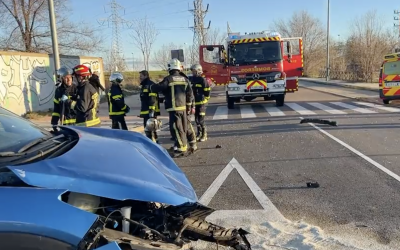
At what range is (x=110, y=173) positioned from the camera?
235cm

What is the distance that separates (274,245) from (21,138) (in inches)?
96.7

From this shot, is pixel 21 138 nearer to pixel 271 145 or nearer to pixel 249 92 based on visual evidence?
pixel 271 145

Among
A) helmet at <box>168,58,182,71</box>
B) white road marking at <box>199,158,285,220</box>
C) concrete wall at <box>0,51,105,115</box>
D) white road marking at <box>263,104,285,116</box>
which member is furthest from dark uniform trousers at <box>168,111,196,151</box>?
concrete wall at <box>0,51,105,115</box>

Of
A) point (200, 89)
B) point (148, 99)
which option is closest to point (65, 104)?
point (148, 99)

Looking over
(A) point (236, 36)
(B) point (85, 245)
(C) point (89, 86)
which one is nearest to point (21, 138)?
(B) point (85, 245)

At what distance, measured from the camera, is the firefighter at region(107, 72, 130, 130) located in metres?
7.49

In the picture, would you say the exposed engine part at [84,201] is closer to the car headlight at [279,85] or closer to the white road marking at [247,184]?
the white road marking at [247,184]

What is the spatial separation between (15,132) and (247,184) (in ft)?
11.9

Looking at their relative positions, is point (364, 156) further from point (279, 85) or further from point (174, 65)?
point (279, 85)

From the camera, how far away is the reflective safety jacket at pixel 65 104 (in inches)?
244

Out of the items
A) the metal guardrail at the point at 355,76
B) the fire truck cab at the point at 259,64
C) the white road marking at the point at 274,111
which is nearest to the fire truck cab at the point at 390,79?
the fire truck cab at the point at 259,64

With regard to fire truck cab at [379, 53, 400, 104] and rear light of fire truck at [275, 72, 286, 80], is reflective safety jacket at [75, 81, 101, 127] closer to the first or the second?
rear light of fire truck at [275, 72, 286, 80]

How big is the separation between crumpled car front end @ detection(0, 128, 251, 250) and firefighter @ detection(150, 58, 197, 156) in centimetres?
476

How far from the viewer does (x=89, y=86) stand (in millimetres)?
6152
